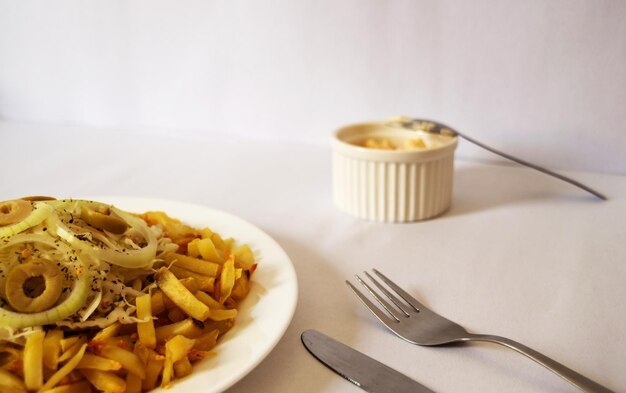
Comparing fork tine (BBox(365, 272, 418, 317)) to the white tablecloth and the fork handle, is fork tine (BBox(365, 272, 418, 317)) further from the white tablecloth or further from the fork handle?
the fork handle

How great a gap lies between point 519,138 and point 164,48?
987 mm

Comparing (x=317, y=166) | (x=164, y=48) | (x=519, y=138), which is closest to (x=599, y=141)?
(x=519, y=138)

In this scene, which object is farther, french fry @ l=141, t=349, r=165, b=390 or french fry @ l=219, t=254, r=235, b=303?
french fry @ l=219, t=254, r=235, b=303

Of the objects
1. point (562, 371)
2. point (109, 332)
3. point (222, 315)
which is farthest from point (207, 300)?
point (562, 371)

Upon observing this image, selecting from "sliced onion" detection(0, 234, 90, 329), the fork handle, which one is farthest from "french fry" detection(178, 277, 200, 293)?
the fork handle

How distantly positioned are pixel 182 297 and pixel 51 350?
16 centimetres

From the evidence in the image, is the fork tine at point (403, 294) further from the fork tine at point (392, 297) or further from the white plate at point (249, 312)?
the white plate at point (249, 312)

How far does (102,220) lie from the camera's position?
0.87 meters

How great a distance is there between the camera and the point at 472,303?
2.97ft

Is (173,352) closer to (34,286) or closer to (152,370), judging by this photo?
(152,370)

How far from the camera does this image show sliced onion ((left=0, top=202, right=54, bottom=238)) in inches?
31.5

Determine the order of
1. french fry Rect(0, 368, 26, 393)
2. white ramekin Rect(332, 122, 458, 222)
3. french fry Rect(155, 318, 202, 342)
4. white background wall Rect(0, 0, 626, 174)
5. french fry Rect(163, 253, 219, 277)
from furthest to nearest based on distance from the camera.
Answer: white background wall Rect(0, 0, 626, 174) → white ramekin Rect(332, 122, 458, 222) → french fry Rect(163, 253, 219, 277) → french fry Rect(155, 318, 202, 342) → french fry Rect(0, 368, 26, 393)

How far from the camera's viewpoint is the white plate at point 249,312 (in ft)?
2.22

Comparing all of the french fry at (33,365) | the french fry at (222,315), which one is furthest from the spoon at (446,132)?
the french fry at (33,365)
